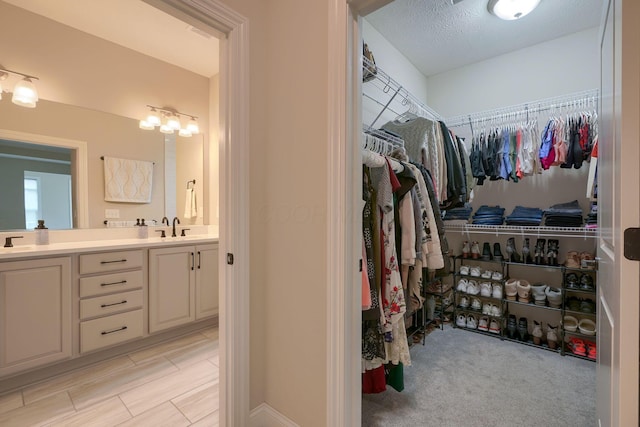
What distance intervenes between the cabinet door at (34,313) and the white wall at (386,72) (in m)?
Answer: 2.59

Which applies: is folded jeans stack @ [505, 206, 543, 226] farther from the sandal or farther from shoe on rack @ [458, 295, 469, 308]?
the sandal

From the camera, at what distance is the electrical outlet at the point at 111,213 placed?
2.54m

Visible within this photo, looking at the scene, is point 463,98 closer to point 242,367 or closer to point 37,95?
point 242,367

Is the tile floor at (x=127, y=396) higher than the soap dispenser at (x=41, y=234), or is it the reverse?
the soap dispenser at (x=41, y=234)

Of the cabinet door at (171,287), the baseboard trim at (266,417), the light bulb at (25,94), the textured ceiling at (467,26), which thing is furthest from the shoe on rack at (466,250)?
the light bulb at (25,94)

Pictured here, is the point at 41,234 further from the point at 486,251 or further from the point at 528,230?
the point at 528,230

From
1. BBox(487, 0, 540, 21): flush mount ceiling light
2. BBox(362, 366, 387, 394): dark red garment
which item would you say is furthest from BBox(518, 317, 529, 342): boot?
BBox(487, 0, 540, 21): flush mount ceiling light

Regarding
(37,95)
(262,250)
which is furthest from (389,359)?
(37,95)

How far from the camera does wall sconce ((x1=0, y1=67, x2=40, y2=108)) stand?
2039mm

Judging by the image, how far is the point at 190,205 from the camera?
3156 mm

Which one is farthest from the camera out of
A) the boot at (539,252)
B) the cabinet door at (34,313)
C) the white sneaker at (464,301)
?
the white sneaker at (464,301)

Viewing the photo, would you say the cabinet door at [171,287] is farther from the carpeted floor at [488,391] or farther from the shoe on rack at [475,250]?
the shoe on rack at [475,250]

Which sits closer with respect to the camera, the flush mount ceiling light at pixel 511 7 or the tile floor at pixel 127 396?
the tile floor at pixel 127 396

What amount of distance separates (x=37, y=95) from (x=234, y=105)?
6.91ft
